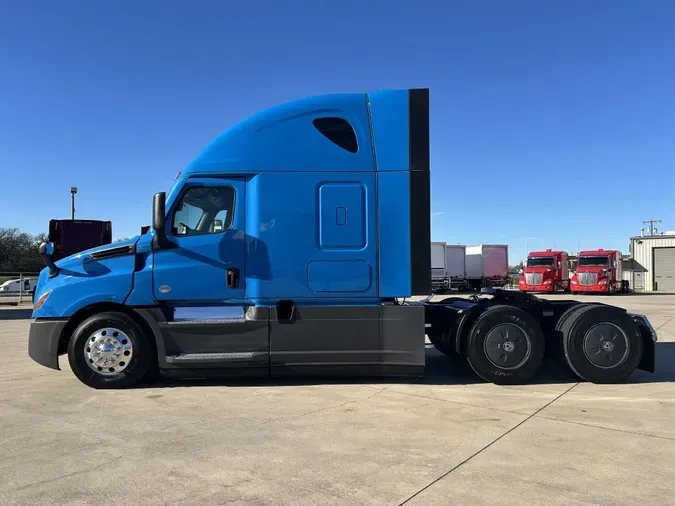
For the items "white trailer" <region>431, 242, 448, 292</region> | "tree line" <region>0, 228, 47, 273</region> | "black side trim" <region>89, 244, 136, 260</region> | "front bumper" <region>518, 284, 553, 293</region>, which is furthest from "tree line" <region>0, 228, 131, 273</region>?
"black side trim" <region>89, 244, 136, 260</region>

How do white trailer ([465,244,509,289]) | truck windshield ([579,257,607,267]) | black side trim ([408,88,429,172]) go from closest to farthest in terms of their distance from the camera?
black side trim ([408,88,429,172])
truck windshield ([579,257,607,267])
white trailer ([465,244,509,289])

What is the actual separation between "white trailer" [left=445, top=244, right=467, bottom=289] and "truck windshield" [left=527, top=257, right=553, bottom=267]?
17.4 ft

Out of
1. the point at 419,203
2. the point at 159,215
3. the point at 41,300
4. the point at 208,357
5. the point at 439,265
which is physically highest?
the point at 419,203

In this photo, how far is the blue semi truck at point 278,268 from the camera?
595 centimetres

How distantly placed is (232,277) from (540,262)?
3071 cm

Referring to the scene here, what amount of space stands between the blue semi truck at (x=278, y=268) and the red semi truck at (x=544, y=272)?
92.5 feet

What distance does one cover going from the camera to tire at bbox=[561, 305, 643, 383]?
20.4 feet

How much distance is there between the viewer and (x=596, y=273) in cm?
3069

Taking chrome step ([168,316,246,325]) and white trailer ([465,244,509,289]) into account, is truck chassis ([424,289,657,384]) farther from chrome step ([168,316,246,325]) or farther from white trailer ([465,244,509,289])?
white trailer ([465,244,509,289])

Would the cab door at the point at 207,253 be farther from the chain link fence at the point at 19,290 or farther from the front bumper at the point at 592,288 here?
Answer: the front bumper at the point at 592,288

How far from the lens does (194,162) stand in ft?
20.2

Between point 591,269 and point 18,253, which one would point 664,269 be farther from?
point 18,253

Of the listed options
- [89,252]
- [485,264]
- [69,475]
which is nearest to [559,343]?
[69,475]

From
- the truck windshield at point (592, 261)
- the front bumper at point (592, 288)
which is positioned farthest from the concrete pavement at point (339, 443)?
the truck windshield at point (592, 261)
